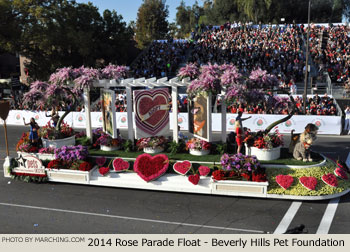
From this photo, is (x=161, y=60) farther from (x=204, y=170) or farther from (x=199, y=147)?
(x=204, y=170)

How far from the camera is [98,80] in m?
14.7

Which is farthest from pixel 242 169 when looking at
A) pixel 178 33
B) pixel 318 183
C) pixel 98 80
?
pixel 178 33

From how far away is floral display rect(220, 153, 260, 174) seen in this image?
11.7m

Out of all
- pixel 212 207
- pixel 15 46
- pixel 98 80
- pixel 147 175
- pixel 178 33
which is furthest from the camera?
pixel 178 33

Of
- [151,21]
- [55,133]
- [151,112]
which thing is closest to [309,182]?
[151,112]

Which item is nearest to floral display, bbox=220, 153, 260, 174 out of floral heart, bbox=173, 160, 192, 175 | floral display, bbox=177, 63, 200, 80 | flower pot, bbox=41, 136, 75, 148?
floral heart, bbox=173, 160, 192, 175

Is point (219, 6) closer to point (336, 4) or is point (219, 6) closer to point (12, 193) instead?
point (336, 4)

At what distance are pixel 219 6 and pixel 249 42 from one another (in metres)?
30.2

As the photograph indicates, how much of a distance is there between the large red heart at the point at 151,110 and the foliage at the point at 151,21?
5373 centimetres

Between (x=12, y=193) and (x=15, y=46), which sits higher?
(x=15, y=46)

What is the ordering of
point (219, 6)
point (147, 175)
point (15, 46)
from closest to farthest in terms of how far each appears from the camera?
point (147, 175), point (15, 46), point (219, 6)

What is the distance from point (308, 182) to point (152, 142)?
604 centimetres

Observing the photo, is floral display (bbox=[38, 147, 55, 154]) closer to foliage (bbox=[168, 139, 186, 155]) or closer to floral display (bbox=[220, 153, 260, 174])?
foliage (bbox=[168, 139, 186, 155])

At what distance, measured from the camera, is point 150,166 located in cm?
1287
